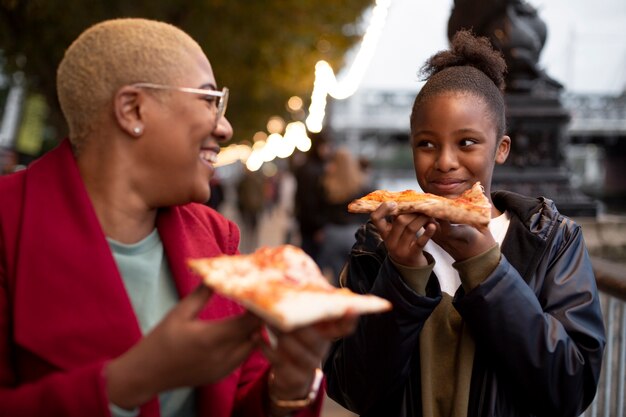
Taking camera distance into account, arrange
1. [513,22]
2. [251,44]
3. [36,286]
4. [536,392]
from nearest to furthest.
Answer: [36,286] → [536,392] → [513,22] → [251,44]

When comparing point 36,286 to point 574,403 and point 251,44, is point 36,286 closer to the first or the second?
point 574,403

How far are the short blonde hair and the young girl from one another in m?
0.83

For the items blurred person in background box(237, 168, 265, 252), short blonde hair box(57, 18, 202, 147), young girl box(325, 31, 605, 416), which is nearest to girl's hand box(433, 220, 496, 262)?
young girl box(325, 31, 605, 416)

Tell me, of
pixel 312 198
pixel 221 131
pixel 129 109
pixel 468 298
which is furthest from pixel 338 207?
pixel 129 109

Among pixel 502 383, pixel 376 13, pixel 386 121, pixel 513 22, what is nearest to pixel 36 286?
pixel 502 383

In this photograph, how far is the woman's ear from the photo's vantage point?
73.5 inches

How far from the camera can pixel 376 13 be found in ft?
37.4

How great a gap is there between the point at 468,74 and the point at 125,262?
1451mm

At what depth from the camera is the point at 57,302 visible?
1.77 m

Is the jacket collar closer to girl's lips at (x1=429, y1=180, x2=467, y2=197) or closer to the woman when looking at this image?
girl's lips at (x1=429, y1=180, x2=467, y2=197)

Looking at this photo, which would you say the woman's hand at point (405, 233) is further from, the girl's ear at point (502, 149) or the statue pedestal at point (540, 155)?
the statue pedestal at point (540, 155)

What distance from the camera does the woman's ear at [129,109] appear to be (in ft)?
6.13

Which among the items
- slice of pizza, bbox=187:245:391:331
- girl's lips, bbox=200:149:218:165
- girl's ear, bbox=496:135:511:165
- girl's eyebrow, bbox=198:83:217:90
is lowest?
slice of pizza, bbox=187:245:391:331

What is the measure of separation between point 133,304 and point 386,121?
8118 centimetres
